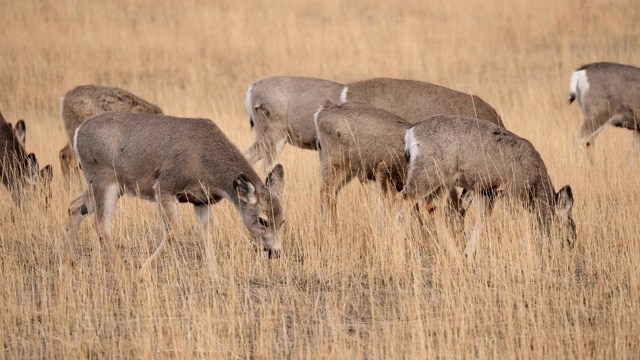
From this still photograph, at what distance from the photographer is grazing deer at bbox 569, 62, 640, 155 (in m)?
15.1

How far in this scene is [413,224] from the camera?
1070 cm

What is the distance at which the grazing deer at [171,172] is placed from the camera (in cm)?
918

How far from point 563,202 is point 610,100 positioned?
19.8 feet

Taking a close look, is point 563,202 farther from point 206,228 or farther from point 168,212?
point 168,212

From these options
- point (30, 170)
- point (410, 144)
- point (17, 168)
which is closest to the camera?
point (410, 144)

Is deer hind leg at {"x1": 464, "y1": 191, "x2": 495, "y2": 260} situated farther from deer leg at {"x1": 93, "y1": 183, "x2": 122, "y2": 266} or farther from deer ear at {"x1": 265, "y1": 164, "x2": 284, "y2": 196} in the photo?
deer leg at {"x1": 93, "y1": 183, "x2": 122, "y2": 266}

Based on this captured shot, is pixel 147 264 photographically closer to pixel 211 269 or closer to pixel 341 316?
pixel 211 269

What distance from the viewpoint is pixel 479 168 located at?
386 inches

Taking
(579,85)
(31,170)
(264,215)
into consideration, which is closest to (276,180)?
(264,215)

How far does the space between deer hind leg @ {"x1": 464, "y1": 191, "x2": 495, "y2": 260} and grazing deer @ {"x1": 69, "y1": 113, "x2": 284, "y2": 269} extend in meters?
1.93

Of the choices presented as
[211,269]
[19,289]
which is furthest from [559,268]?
[19,289]

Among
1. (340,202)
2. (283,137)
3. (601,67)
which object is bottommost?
(340,202)

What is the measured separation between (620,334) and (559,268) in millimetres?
2018

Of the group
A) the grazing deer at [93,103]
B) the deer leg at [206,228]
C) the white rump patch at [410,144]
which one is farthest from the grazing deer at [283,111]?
the deer leg at [206,228]
